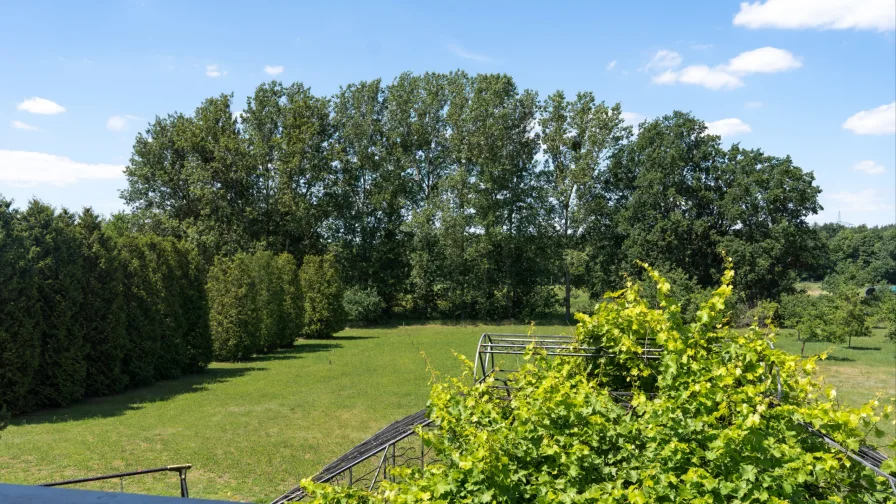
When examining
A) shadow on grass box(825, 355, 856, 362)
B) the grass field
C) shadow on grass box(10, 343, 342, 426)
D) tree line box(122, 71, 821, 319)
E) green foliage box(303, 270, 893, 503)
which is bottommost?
shadow on grass box(825, 355, 856, 362)

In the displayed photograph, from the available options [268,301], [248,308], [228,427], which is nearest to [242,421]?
A: [228,427]

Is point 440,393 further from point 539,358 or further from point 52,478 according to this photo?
point 52,478

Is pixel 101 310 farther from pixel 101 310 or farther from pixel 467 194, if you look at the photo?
pixel 467 194

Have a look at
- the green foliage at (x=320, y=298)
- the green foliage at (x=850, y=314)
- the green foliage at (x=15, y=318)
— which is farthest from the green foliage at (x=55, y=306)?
the green foliage at (x=850, y=314)

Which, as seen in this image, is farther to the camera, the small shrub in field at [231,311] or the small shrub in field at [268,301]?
the small shrub in field at [268,301]

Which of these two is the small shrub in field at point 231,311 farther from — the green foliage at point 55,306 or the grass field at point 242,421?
the green foliage at point 55,306

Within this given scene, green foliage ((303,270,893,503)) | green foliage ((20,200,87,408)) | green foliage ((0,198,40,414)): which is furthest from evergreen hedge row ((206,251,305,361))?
green foliage ((303,270,893,503))

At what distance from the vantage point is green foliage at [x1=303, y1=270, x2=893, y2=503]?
9.46 ft

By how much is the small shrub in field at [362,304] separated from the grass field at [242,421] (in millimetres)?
12442

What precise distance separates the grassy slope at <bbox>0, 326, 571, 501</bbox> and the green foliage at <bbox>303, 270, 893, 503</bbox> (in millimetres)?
5035

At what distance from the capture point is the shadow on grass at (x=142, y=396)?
12.1 m

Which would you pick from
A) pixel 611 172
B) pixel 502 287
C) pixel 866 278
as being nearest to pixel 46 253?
pixel 502 287

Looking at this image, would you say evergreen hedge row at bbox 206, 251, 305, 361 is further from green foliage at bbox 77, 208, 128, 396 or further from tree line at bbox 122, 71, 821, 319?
tree line at bbox 122, 71, 821, 319

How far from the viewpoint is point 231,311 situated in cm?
1964
